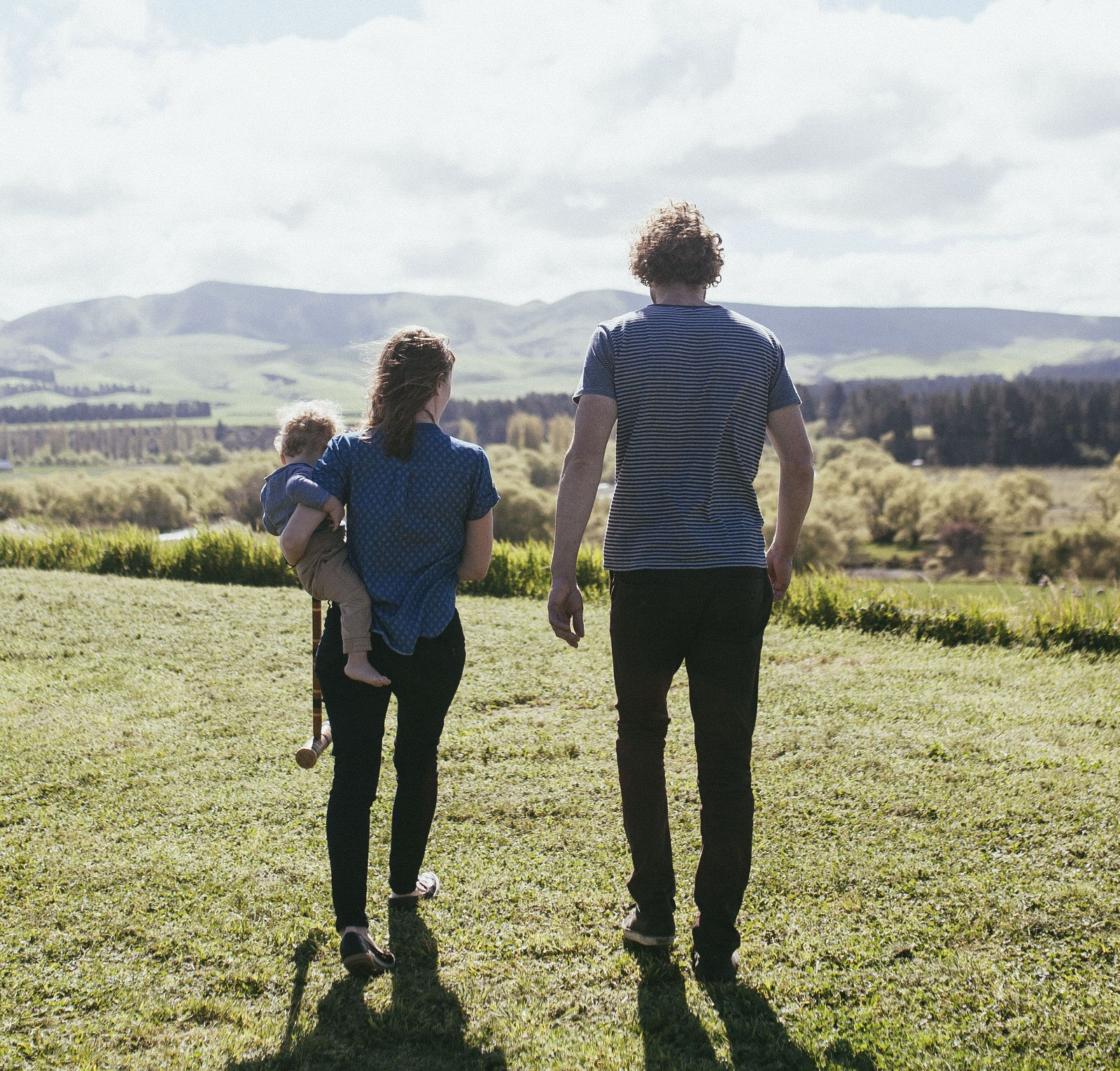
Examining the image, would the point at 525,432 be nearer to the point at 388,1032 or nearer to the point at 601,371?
the point at 601,371

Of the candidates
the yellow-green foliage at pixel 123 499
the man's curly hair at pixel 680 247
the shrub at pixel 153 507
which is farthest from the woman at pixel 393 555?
the shrub at pixel 153 507

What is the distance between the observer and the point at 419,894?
3770 millimetres

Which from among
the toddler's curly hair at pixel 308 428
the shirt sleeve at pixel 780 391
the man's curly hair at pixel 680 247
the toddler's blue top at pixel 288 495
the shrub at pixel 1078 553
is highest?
the man's curly hair at pixel 680 247

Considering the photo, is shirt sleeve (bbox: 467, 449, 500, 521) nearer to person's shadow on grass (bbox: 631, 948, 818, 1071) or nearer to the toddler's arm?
the toddler's arm

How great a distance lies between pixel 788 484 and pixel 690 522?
46 centimetres

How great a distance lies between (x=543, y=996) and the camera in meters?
3.19

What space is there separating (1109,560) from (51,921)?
55727mm

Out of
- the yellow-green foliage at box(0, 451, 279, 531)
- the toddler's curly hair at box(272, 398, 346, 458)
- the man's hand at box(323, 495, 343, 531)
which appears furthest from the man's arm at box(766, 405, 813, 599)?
the yellow-green foliage at box(0, 451, 279, 531)

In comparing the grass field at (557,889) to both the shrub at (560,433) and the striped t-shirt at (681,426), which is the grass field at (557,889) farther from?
the shrub at (560,433)

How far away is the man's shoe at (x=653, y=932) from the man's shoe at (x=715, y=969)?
158 mm

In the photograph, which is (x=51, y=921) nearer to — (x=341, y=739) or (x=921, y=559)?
(x=341, y=739)

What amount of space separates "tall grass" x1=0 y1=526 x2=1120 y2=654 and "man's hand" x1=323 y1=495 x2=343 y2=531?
20.2ft

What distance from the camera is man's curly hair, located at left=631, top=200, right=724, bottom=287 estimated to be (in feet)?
10.5

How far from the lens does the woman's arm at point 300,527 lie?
10.3 feet
